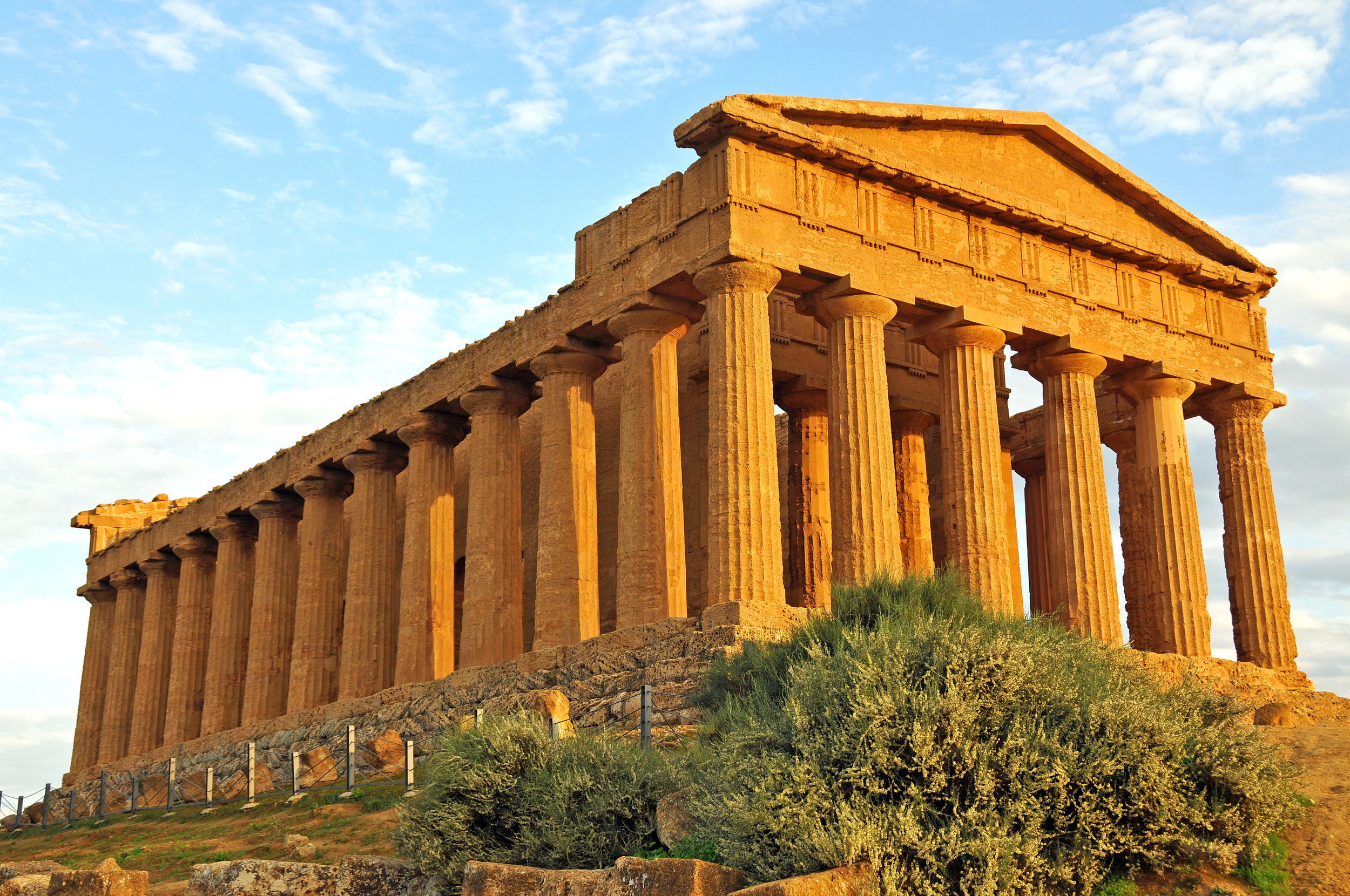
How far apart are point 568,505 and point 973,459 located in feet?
24.2

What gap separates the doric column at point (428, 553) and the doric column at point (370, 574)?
116 centimetres

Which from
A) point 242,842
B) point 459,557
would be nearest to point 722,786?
point 242,842

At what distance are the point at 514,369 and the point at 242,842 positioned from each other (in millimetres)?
12986

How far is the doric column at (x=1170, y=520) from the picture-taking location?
87.6 ft

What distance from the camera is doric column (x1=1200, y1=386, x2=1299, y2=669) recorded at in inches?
1097

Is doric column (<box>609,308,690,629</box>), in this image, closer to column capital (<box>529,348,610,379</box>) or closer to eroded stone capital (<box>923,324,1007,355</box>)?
column capital (<box>529,348,610,379</box>)

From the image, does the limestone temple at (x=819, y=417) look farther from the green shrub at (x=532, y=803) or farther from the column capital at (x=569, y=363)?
the green shrub at (x=532, y=803)

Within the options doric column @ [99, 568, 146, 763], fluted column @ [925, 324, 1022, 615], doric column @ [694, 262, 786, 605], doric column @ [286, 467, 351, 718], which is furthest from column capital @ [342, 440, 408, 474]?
doric column @ [99, 568, 146, 763]

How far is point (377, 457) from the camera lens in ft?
109

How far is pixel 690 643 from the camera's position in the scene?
820 inches

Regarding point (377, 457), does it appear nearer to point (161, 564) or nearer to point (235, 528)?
point (235, 528)

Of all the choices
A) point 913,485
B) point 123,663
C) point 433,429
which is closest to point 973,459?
point 913,485

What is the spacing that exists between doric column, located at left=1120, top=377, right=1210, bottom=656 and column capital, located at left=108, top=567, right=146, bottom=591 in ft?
102

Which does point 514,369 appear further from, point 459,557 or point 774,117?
point 459,557
